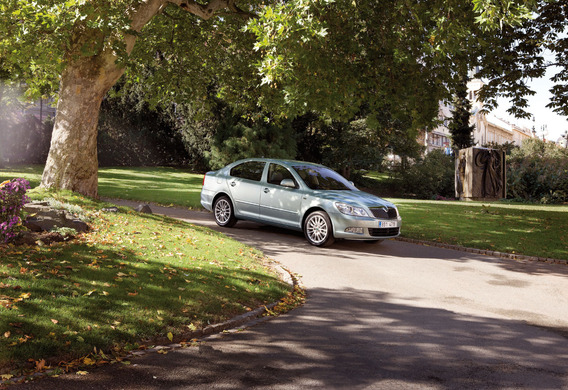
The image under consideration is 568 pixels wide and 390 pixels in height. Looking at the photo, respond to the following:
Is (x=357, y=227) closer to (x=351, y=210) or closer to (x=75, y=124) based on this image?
(x=351, y=210)

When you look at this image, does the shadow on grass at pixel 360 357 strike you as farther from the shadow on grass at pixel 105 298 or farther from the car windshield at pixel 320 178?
the car windshield at pixel 320 178

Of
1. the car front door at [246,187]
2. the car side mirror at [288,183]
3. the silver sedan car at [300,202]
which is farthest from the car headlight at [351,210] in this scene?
the car front door at [246,187]

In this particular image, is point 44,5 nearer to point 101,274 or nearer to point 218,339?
point 101,274

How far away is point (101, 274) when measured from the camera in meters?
6.47

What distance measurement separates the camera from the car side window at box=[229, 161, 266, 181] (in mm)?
12953

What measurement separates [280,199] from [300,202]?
25.2 inches

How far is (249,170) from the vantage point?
1323cm

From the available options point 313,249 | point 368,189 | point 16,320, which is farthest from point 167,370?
point 368,189

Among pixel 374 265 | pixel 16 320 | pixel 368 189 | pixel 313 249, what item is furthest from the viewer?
pixel 368 189

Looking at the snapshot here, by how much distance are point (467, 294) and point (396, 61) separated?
7.62 m

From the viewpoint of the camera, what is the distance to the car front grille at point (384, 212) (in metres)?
11.1

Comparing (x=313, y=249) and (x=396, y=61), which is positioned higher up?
(x=396, y=61)

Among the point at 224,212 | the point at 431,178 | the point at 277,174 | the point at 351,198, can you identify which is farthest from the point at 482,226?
the point at 431,178

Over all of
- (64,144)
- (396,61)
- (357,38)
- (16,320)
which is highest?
(357,38)
